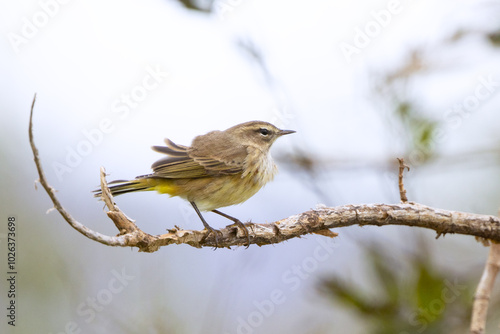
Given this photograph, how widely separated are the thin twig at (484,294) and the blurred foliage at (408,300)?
1.48 feet

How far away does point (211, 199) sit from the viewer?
4598 millimetres

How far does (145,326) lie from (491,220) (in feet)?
8.21

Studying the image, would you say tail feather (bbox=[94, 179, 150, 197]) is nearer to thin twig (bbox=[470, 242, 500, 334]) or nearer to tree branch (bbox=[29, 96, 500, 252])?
tree branch (bbox=[29, 96, 500, 252])

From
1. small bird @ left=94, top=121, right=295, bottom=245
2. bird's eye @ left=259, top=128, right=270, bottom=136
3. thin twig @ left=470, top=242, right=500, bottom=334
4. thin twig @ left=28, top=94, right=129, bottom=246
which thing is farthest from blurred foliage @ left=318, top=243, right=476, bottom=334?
bird's eye @ left=259, top=128, right=270, bottom=136

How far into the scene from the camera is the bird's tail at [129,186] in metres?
4.39

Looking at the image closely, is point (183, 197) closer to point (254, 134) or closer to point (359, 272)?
point (254, 134)

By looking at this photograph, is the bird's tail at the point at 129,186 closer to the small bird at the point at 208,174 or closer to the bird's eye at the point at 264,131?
the small bird at the point at 208,174

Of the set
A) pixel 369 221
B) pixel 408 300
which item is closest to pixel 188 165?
pixel 369 221

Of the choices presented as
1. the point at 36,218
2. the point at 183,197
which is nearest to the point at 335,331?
the point at 183,197

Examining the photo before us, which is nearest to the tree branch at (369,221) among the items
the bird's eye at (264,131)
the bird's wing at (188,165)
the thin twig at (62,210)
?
the thin twig at (62,210)

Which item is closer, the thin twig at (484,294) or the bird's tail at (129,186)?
the thin twig at (484,294)

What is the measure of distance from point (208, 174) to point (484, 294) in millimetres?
2626

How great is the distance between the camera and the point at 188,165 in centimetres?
470

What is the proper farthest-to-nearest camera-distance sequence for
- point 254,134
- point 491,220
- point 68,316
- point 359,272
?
1. point 254,134
2. point 359,272
3. point 68,316
4. point 491,220
